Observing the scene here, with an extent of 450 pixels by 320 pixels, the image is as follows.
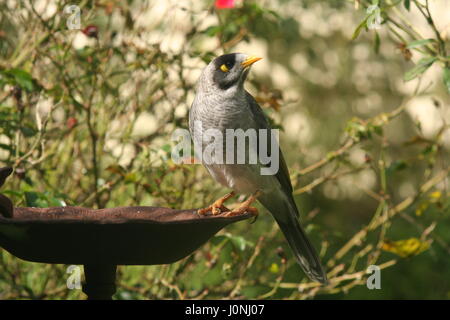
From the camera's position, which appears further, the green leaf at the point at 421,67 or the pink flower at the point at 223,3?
the pink flower at the point at 223,3

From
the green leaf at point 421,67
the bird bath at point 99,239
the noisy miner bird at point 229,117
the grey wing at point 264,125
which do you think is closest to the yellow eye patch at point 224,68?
the noisy miner bird at point 229,117

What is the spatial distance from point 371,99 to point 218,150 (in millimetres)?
4877

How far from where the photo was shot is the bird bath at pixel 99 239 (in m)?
2.19

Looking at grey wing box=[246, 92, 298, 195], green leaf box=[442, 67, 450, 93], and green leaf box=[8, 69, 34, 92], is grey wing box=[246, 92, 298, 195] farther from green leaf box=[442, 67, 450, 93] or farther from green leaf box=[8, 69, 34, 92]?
green leaf box=[8, 69, 34, 92]

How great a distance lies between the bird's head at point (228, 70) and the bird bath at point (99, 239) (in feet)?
3.27

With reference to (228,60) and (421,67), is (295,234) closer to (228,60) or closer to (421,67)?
(228,60)

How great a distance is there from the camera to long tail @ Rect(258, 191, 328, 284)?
365cm

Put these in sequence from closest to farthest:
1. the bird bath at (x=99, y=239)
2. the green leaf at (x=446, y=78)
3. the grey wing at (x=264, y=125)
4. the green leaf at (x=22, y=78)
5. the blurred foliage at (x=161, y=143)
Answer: the bird bath at (x=99, y=239) < the green leaf at (x=446, y=78) < the green leaf at (x=22, y=78) < the grey wing at (x=264, y=125) < the blurred foliage at (x=161, y=143)

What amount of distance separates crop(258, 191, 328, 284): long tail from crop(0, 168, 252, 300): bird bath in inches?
44.8

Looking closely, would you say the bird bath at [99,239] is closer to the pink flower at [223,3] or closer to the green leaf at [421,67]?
the green leaf at [421,67]

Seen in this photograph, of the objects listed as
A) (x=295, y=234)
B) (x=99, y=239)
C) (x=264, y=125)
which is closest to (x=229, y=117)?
(x=264, y=125)

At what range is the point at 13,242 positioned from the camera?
2.31m

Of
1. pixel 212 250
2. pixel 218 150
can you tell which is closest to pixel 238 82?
pixel 218 150

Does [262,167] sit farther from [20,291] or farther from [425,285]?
[425,285]
